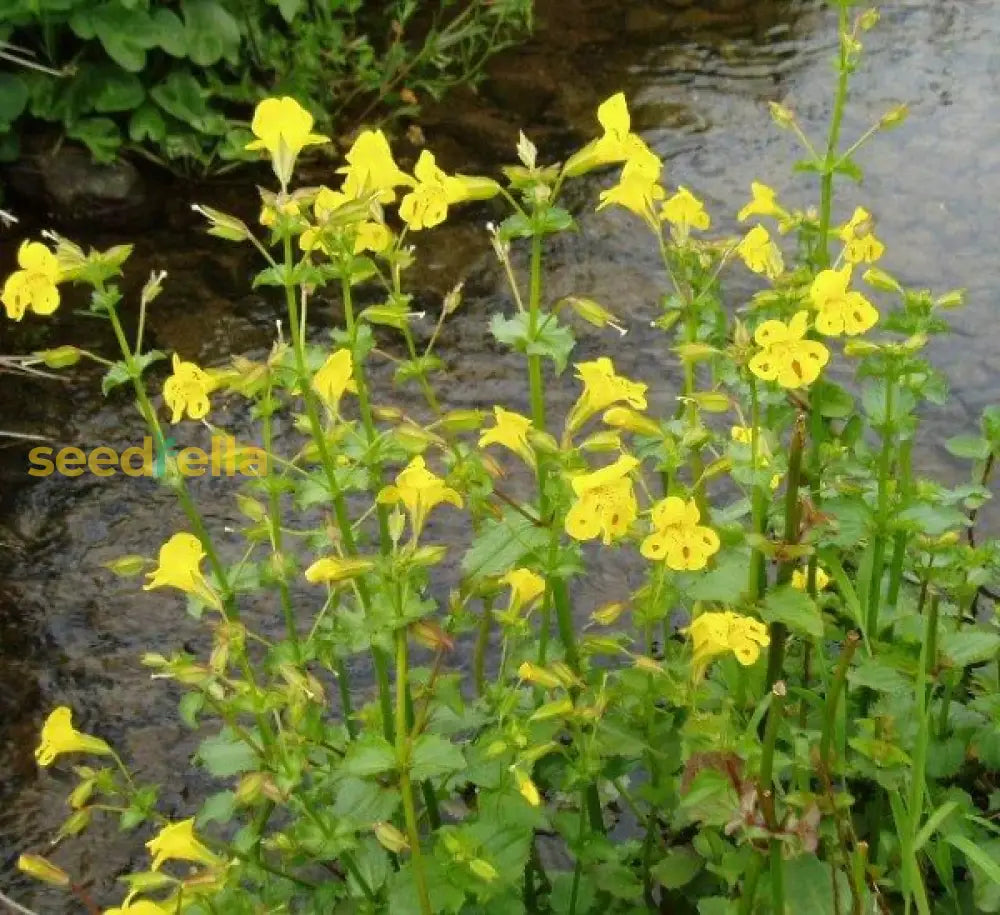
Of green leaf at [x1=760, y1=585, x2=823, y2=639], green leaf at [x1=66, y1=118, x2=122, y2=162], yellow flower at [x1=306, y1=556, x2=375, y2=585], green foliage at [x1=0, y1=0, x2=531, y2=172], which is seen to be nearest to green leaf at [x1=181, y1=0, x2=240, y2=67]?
green foliage at [x1=0, y1=0, x2=531, y2=172]

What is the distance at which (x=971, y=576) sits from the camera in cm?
194

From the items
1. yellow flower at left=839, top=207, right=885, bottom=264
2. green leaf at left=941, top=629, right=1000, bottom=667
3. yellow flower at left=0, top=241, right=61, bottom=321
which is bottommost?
green leaf at left=941, top=629, right=1000, bottom=667

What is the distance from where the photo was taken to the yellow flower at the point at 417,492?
1.38m

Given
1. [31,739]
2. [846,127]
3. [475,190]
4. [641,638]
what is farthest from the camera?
[846,127]

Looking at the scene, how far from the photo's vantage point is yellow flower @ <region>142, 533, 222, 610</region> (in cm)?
154

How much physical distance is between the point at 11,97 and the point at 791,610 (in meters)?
3.54

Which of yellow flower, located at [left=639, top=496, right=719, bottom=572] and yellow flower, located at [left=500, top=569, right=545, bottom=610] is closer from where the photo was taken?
yellow flower, located at [left=639, top=496, right=719, bottom=572]

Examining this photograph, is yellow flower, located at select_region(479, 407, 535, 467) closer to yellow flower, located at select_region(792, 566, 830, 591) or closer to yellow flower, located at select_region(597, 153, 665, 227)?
yellow flower, located at select_region(597, 153, 665, 227)

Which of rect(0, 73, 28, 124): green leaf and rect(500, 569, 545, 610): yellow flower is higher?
rect(0, 73, 28, 124): green leaf

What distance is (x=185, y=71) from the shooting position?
4258mm

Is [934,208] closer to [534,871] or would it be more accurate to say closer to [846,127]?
[846,127]

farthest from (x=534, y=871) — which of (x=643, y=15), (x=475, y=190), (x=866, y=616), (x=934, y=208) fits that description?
(x=643, y=15)

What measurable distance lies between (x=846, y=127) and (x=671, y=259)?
10.0ft

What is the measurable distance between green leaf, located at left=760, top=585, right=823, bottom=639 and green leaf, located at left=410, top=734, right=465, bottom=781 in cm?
36
